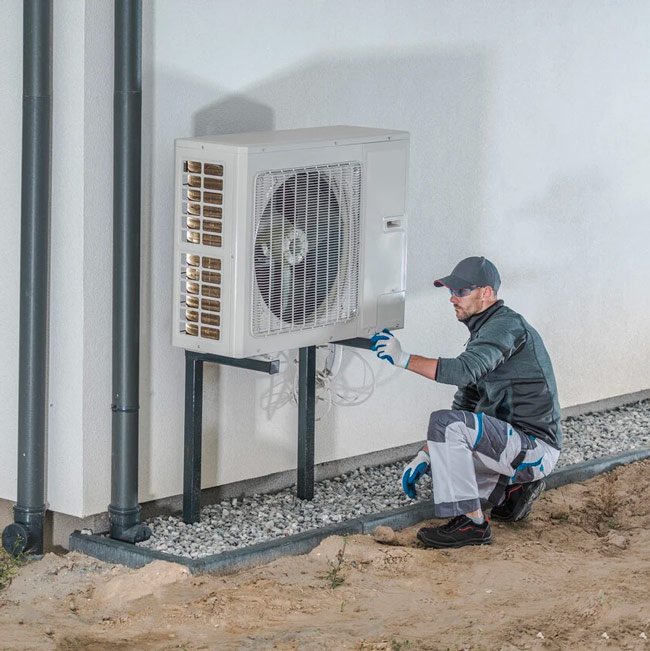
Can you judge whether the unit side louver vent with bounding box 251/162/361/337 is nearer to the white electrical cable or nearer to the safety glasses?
the safety glasses

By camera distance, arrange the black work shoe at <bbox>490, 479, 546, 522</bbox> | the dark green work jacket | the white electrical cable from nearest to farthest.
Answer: the dark green work jacket < the black work shoe at <bbox>490, 479, 546, 522</bbox> < the white electrical cable

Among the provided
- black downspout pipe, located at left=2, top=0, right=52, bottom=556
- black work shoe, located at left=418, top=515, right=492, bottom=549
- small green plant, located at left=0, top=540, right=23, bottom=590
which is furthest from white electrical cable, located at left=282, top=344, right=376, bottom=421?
small green plant, located at left=0, top=540, right=23, bottom=590

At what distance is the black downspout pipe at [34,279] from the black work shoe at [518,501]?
209 cm

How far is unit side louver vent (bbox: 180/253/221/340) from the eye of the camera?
4875 millimetres

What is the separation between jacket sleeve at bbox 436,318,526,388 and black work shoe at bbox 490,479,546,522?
59 cm

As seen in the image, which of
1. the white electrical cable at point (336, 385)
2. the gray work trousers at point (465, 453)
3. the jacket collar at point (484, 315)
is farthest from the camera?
the white electrical cable at point (336, 385)

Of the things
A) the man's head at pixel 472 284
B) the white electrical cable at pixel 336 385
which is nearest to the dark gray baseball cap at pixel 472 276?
the man's head at pixel 472 284

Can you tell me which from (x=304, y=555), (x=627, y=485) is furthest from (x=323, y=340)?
(x=627, y=485)

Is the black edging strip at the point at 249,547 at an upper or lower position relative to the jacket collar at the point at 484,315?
lower

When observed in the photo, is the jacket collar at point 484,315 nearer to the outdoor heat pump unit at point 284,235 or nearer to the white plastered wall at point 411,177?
the outdoor heat pump unit at point 284,235

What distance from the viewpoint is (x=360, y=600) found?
465 centimetres

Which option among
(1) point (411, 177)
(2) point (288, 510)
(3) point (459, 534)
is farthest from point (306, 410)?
(1) point (411, 177)

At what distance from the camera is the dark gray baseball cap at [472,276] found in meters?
5.42

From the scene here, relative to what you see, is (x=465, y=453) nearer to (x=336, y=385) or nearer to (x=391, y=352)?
(x=391, y=352)
